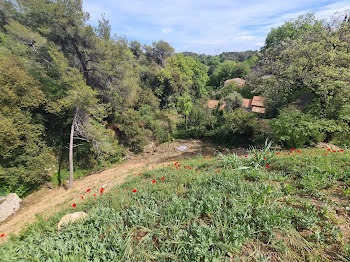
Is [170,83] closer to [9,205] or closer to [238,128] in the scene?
[238,128]

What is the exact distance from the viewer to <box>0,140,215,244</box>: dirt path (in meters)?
6.01

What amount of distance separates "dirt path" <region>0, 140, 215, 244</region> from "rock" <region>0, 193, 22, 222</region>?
22 cm

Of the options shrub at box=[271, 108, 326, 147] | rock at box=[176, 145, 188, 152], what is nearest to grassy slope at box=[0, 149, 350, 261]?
shrub at box=[271, 108, 326, 147]

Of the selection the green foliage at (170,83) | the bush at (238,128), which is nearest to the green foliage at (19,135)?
the bush at (238,128)

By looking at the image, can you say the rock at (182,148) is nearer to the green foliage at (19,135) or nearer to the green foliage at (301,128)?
the green foliage at (301,128)

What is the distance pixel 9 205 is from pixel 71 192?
2.50 m

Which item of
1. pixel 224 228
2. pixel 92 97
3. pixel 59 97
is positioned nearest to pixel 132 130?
pixel 92 97

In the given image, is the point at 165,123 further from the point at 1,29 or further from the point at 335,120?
the point at 1,29

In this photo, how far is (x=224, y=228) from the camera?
186cm

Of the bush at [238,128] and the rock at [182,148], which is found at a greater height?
the bush at [238,128]

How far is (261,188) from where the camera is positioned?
8.34 ft

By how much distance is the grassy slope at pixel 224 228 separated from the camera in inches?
66.4

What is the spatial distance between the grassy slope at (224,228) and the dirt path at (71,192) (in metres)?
→ 3.48

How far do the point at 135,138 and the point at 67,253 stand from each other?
10632 mm
